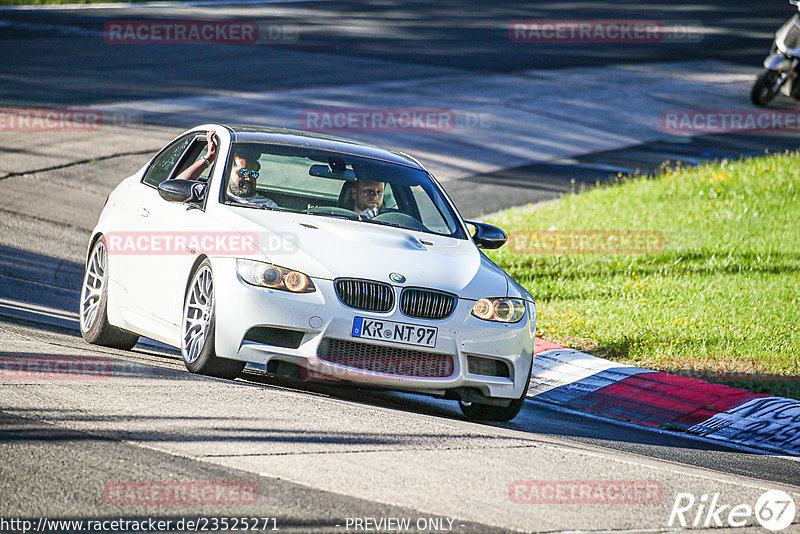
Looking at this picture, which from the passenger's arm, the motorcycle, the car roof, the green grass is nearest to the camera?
the car roof

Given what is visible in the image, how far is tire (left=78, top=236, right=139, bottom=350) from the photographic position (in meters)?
8.42

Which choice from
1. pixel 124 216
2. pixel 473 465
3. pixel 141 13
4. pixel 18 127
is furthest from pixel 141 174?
pixel 141 13

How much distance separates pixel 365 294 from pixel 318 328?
1.15 ft

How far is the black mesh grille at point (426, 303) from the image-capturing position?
6816mm

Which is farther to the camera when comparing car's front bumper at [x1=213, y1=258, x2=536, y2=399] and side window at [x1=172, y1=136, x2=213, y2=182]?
side window at [x1=172, y1=136, x2=213, y2=182]

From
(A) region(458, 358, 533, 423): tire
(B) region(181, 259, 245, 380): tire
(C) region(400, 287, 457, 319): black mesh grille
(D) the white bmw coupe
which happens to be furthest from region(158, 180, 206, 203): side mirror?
(A) region(458, 358, 533, 423): tire

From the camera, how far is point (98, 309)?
8.53 meters

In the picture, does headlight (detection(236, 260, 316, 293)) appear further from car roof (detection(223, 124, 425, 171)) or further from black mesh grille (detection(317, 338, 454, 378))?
car roof (detection(223, 124, 425, 171))

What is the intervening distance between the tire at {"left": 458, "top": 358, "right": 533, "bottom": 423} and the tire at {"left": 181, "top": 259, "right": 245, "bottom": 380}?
1592 mm

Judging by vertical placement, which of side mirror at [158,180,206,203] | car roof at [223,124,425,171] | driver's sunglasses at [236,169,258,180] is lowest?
side mirror at [158,180,206,203]

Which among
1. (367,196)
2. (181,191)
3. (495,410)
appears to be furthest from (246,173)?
(495,410)

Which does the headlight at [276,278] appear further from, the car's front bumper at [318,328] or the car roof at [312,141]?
the car roof at [312,141]

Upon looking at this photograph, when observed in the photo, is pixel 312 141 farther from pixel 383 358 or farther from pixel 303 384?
pixel 383 358

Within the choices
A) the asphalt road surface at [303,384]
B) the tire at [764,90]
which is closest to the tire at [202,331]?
the asphalt road surface at [303,384]
